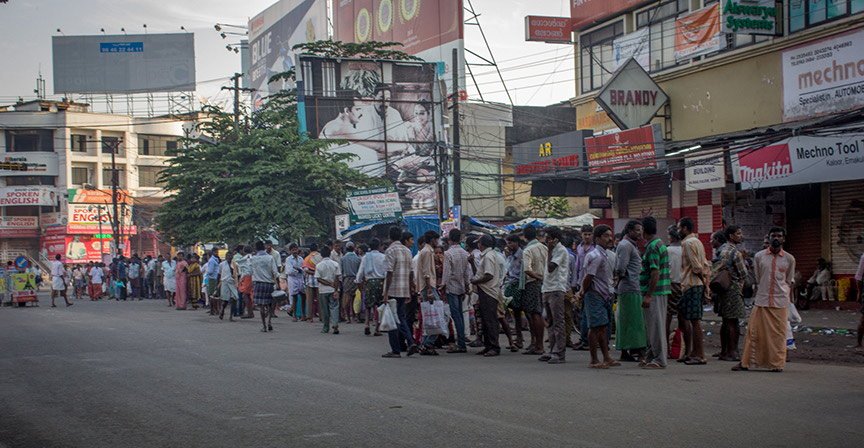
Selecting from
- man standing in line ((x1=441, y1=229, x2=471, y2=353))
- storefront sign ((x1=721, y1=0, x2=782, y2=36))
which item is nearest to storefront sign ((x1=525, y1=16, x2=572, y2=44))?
storefront sign ((x1=721, y1=0, x2=782, y2=36))

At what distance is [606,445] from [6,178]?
69726 millimetres

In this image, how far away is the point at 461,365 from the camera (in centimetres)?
1245

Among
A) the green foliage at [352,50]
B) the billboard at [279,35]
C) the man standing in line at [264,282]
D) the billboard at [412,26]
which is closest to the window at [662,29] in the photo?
the man standing in line at [264,282]

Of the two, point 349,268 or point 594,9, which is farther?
point 594,9

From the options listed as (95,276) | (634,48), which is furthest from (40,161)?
(634,48)

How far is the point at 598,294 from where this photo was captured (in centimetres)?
1188

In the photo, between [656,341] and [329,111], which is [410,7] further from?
[656,341]

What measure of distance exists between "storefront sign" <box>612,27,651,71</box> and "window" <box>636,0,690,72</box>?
0.46ft

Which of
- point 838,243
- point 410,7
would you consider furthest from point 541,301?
point 410,7

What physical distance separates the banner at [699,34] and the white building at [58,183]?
159 ft

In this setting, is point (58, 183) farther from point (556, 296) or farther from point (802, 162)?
point (556, 296)

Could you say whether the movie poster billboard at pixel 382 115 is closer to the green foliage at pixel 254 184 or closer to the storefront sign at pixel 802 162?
the green foliage at pixel 254 184

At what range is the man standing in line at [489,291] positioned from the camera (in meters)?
13.7

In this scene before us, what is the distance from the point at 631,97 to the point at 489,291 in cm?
1263
